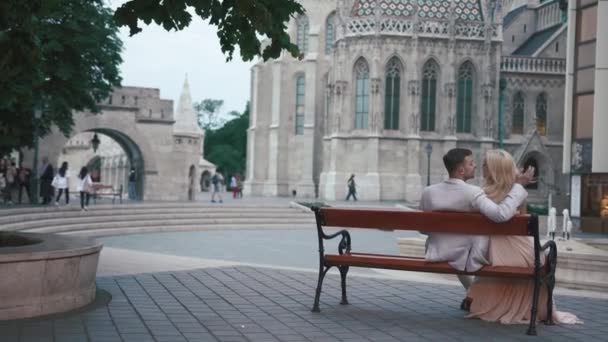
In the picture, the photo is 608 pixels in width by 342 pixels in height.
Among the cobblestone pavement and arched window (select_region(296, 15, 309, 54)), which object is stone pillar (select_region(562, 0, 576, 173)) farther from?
arched window (select_region(296, 15, 309, 54))

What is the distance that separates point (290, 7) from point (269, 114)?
5286 centimetres

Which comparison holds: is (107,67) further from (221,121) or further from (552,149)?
(221,121)

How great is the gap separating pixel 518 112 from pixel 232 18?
4597 centimetres

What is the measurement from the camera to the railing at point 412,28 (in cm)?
4716

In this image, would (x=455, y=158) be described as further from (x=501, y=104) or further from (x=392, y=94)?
(x=501, y=104)

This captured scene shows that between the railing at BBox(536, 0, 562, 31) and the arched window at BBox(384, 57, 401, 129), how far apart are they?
669 inches

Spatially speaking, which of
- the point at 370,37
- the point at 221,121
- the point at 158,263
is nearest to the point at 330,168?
the point at 370,37

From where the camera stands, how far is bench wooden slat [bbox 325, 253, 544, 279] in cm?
738

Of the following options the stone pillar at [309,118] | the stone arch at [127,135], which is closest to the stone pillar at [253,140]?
the stone pillar at [309,118]

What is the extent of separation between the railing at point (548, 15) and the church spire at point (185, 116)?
1090 inches

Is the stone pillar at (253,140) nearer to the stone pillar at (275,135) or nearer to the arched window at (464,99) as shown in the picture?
the stone pillar at (275,135)

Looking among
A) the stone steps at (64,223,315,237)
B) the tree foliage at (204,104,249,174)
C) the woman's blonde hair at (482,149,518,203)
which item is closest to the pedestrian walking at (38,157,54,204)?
the stone steps at (64,223,315,237)

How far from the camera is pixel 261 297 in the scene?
8.81 metres

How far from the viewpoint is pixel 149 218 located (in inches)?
1029
